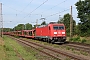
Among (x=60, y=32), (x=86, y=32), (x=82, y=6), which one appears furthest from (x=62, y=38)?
(x=82, y=6)

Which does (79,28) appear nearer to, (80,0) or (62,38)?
(80,0)

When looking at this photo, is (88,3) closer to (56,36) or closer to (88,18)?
(88,18)

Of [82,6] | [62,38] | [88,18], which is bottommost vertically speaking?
[62,38]

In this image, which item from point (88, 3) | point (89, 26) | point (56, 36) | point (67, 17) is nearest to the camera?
point (56, 36)

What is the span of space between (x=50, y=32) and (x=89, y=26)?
2444 centimetres

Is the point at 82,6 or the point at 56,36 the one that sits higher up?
the point at 82,6

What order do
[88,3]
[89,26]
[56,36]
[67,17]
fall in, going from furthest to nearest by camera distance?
1. [67,17]
2. [88,3]
3. [89,26]
4. [56,36]

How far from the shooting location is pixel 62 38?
33.3 m

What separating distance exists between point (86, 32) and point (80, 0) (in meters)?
10.0

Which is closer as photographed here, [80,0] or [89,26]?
[89,26]

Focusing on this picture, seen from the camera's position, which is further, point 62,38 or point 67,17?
point 67,17

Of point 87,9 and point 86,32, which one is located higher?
point 87,9

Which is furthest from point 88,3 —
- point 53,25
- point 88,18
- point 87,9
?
point 53,25

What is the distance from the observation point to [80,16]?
5850 centimetres
